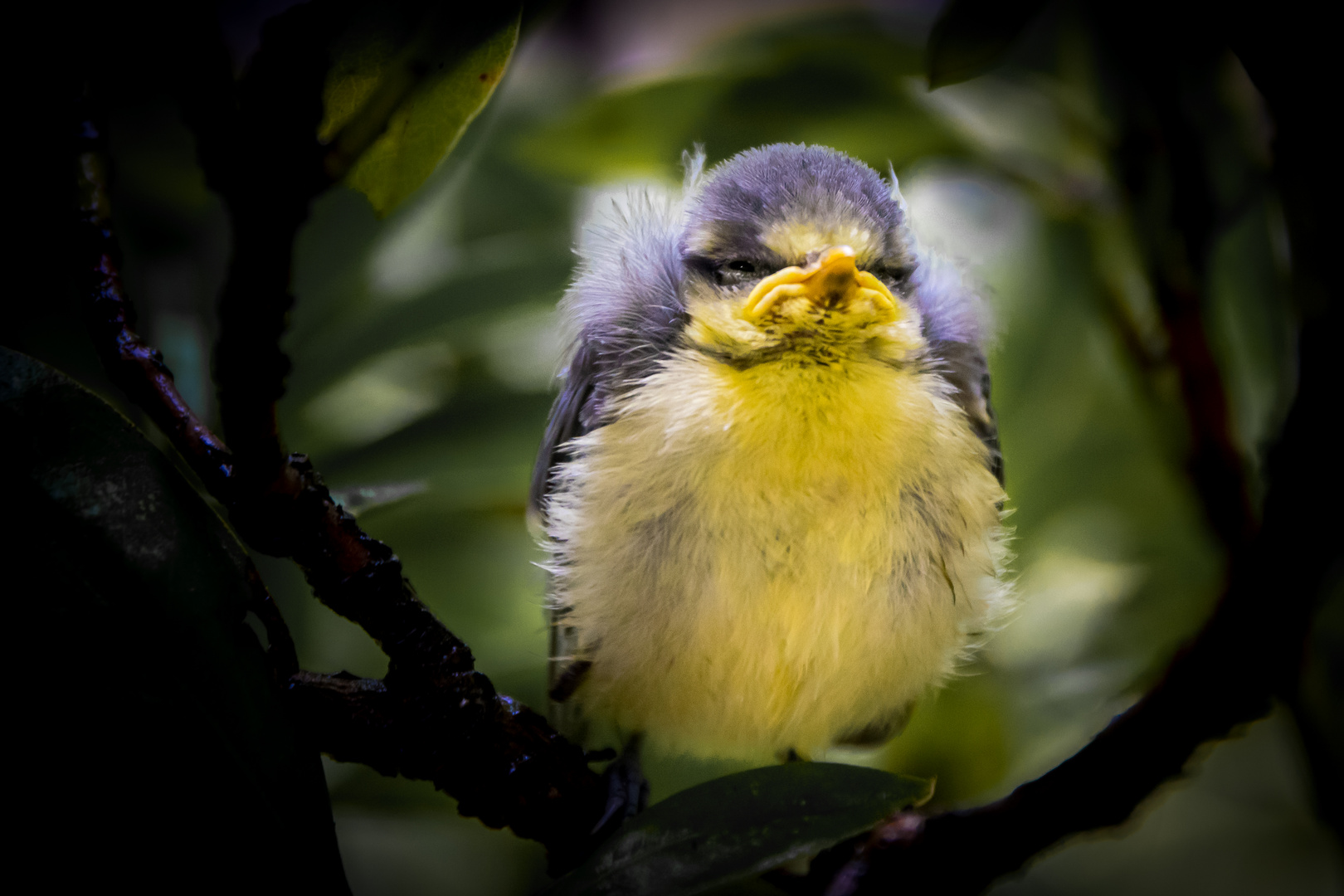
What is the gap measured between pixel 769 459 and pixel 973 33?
303mm

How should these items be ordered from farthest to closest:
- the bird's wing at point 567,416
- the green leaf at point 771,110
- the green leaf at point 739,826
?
the green leaf at point 771,110, the bird's wing at point 567,416, the green leaf at point 739,826

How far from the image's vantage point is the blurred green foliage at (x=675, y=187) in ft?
3.17

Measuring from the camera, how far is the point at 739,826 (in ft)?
1.43

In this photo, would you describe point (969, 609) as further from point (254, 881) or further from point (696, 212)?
point (254, 881)

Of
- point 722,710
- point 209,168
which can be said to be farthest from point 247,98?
point 722,710

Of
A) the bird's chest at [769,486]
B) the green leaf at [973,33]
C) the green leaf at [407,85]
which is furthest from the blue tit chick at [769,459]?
the green leaf at [407,85]

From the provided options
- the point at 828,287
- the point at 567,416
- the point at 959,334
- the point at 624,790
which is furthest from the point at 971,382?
the point at 624,790

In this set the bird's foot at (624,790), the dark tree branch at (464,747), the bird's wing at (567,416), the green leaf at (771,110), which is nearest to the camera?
the dark tree branch at (464,747)

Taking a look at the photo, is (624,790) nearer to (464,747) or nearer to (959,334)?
(464,747)

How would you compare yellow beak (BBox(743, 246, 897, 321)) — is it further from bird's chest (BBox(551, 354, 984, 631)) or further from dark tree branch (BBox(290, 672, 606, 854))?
dark tree branch (BBox(290, 672, 606, 854))

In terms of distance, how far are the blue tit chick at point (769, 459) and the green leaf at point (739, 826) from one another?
0.19 meters

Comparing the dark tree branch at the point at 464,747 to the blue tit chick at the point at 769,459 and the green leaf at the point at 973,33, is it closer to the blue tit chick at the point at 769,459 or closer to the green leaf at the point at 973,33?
the blue tit chick at the point at 769,459

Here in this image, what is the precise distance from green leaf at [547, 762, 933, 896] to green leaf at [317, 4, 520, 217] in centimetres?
37

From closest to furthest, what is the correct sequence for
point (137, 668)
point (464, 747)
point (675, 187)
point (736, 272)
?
point (137, 668), point (464, 747), point (736, 272), point (675, 187)
